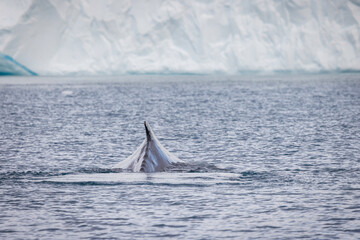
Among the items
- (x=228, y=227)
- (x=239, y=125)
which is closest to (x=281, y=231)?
(x=228, y=227)

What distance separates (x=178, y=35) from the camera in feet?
388

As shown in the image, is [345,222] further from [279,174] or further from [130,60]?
[130,60]

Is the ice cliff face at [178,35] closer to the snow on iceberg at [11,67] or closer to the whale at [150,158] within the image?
the snow on iceberg at [11,67]

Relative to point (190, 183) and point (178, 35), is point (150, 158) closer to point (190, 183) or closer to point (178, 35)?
point (190, 183)

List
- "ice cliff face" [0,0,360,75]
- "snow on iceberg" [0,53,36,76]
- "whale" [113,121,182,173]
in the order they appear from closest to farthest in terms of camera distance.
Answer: "whale" [113,121,182,173] < "snow on iceberg" [0,53,36,76] < "ice cliff face" [0,0,360,75]

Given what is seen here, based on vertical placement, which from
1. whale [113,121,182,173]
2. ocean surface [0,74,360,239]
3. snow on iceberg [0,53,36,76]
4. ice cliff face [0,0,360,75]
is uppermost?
ice cliff face [0,0,360,75]

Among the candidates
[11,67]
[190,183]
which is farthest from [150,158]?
[11,67]

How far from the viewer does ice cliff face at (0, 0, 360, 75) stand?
4614 inches

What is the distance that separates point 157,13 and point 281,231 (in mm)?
104761

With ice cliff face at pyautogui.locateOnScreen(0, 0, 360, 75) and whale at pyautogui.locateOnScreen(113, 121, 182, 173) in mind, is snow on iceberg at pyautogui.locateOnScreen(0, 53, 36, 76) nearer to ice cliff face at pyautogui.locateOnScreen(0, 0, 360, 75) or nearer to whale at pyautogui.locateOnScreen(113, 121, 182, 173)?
ice cliff face at pyautogui.locateOnScreen(0, 0, 360, 75)

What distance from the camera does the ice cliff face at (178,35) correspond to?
117188 millimetres

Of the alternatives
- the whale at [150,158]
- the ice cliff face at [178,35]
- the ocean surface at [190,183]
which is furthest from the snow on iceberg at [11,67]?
the whale at [150,158]

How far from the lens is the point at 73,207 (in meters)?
18.4

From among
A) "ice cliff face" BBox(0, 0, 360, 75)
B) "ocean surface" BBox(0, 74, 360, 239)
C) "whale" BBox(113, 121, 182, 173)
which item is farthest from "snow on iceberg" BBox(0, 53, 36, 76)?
"whale" BBox(113, 121, 182, 173)
